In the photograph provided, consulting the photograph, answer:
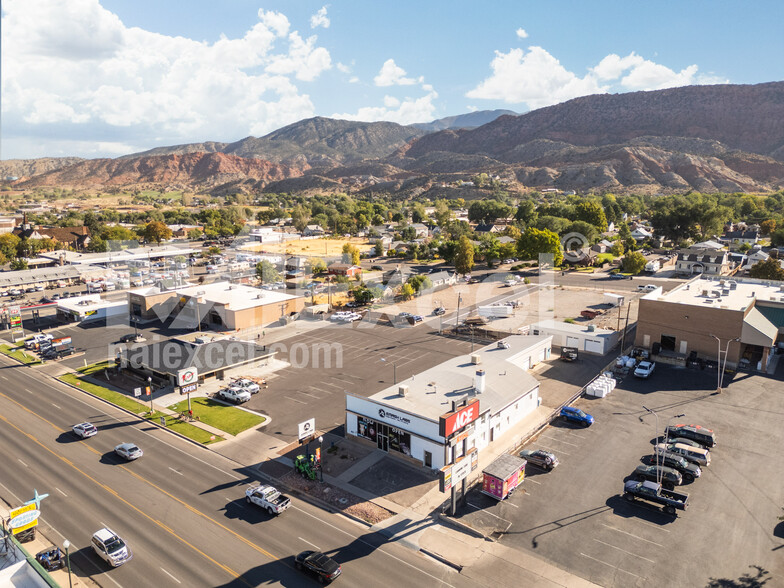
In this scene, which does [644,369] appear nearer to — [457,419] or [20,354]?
[457,419]

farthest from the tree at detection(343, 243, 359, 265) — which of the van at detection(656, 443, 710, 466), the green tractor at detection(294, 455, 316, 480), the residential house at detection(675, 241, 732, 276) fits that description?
the van at detection(656, 443, 710, 466)

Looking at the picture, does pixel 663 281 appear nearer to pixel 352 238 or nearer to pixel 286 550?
pixel 286 550

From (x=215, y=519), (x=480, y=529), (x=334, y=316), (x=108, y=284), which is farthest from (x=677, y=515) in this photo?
(x=108, y=284)

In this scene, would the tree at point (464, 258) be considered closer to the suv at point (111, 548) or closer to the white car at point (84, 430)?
the white car at point (84, 430)

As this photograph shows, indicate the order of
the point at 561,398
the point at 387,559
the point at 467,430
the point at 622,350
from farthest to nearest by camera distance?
1. the point at 622,350
2. the point at 561,398
3. the point at 467,430
4. the point at 387,559

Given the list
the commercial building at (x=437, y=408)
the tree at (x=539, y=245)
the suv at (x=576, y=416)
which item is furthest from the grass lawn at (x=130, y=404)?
the tree at (x=539, y=245)

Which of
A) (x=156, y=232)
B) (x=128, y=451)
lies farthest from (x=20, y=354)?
(x=156, y=232)
